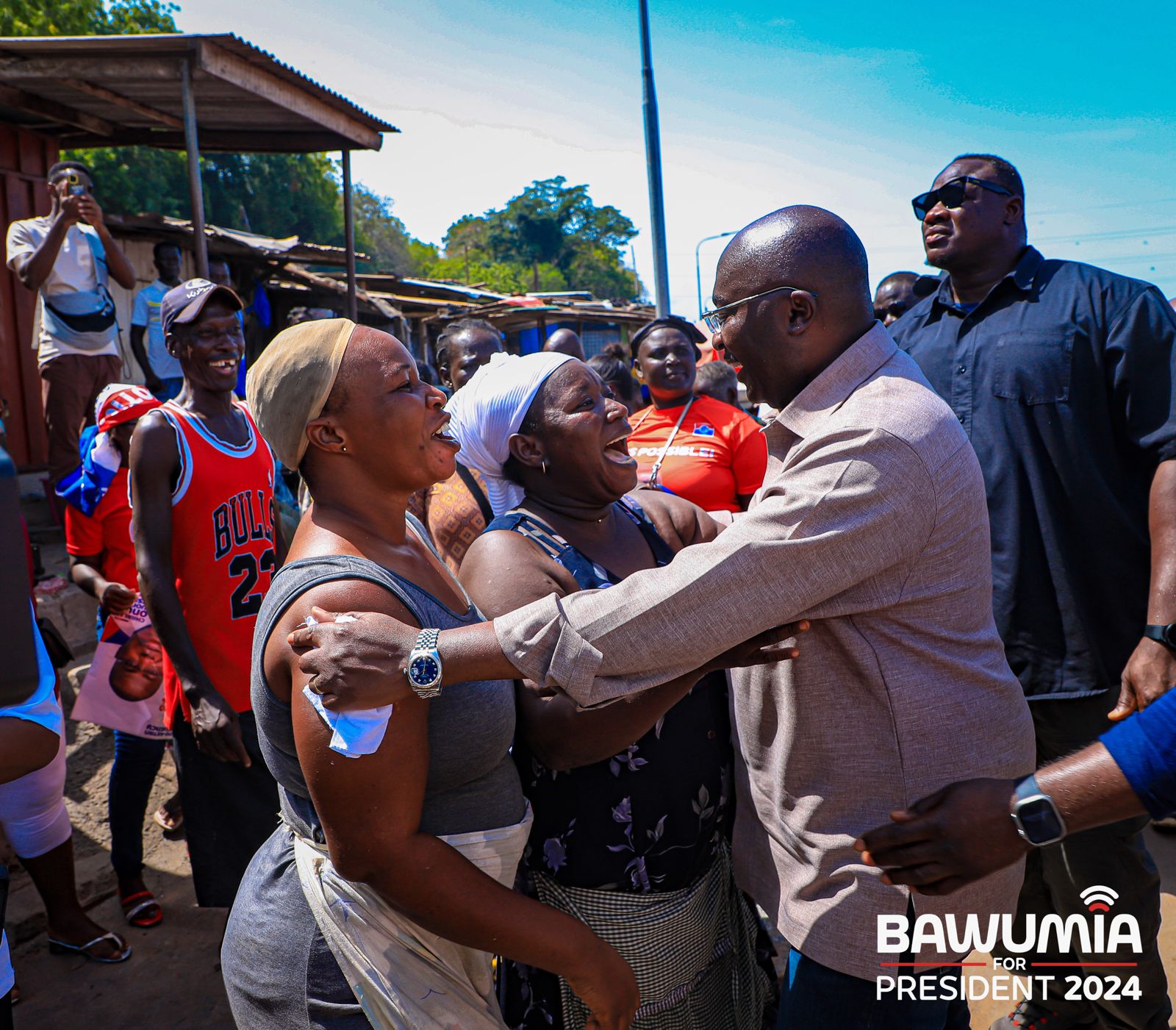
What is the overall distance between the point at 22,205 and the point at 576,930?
963 centimetres

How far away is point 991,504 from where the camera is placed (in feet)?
9.58

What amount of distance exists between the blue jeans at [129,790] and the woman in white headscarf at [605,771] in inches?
94.3

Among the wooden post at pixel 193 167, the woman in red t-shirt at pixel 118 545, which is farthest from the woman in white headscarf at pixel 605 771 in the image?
the wooden post at pixel 193 167

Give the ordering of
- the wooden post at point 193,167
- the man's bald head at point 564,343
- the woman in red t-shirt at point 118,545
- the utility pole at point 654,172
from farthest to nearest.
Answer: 1. the utility pole at point 654,172
2. the wooden post at point 193,167
3. the man's bald head at point 564,343
4. the woman in red t-shirt at point 118,545

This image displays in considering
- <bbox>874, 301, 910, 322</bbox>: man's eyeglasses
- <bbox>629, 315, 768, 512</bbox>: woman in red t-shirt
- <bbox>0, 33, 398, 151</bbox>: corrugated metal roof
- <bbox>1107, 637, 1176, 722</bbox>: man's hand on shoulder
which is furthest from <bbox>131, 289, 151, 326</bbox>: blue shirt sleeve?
<bbox>1107, 637, 1176, 722</bbox>: man's hand on shoulder

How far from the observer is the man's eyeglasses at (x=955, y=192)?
3.16 metres

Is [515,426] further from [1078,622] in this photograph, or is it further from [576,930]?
[1078,622]

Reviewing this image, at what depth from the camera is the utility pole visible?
30.9 ft

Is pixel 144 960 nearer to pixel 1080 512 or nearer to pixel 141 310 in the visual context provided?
pixel 1080 512

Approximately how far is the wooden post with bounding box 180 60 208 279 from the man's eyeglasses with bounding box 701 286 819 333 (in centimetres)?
488

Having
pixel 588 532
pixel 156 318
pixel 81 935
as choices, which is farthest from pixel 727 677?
pixel 156 318

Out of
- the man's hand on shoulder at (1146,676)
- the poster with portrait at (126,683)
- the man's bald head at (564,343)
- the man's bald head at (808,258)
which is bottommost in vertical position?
the poster with portrait at (126,683)

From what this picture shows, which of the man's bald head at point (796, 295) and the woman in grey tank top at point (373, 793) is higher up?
the man's bald head at point (796, 295)

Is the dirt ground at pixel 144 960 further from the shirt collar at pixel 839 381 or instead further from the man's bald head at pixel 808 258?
the man's bald head at pixel 808 258
